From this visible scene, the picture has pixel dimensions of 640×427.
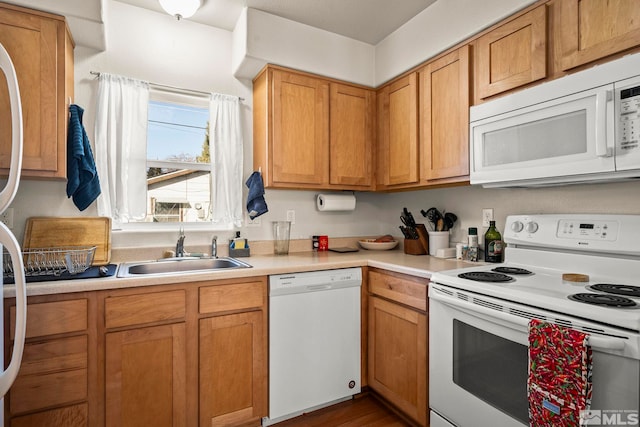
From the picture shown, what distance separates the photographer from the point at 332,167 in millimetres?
2508

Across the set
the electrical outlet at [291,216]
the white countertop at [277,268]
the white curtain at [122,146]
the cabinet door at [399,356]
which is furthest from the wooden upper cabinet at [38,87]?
the cabinet door at [399,356]

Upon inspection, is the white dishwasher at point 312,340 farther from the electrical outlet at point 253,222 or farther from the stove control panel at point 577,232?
the stove control panel at point 577,232

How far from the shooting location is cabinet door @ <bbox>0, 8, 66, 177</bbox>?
1634 mm

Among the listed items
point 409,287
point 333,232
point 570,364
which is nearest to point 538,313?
point 570,364

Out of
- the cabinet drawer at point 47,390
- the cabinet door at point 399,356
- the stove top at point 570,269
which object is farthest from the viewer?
the cabinet door at point 399,356

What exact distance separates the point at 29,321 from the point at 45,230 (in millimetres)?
693

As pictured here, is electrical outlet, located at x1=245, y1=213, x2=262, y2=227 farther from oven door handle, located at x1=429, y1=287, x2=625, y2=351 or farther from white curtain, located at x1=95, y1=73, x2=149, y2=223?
oven door handle, located at x1=429, y1=287, x2=625, y2=351

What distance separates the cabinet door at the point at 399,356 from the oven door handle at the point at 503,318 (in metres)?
0.25

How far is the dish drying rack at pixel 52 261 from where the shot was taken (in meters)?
1.63

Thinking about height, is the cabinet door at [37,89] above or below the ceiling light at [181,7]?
below

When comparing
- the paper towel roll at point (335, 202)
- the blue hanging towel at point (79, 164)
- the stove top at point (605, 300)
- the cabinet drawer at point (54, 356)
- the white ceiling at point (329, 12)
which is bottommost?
the cabinet drawer at point (54, 356)

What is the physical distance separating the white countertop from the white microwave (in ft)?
1.91

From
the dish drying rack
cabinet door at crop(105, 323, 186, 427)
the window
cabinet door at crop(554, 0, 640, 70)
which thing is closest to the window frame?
the window

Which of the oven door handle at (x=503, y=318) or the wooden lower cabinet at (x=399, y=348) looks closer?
the oven door handle at (x=503, y=318)
